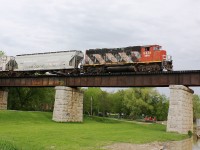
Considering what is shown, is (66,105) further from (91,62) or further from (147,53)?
(147,53)

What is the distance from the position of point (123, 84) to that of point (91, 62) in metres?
6.64

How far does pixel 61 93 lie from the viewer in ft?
144

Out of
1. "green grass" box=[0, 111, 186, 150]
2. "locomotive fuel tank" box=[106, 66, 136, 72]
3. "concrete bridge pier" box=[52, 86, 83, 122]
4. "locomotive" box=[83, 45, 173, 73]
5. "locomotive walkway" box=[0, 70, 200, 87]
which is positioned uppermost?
"locomotive" box=[83, 45, 173, 73]

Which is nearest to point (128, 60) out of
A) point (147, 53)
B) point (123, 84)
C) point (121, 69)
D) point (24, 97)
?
point (121, 69)

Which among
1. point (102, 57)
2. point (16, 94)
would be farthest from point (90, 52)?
point (16, 94)

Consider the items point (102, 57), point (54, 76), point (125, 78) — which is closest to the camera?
point (125, 78)

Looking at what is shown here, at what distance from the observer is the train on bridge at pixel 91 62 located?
38438 mm

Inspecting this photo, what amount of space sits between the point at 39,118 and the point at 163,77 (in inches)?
782

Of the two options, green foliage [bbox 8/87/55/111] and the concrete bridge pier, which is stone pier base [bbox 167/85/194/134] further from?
green foliage [bbox 8/87/55/111]

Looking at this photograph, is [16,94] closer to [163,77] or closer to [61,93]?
[61,93]

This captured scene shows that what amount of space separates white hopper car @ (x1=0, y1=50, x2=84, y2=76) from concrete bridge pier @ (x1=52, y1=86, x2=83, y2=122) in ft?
11.0

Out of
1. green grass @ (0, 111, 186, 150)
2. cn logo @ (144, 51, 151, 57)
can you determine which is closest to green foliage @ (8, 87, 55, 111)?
green grass @ (0, 111, 186, 150)

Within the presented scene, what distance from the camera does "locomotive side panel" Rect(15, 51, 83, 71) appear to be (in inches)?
1777

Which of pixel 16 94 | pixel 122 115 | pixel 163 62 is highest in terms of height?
pixel 163 62
